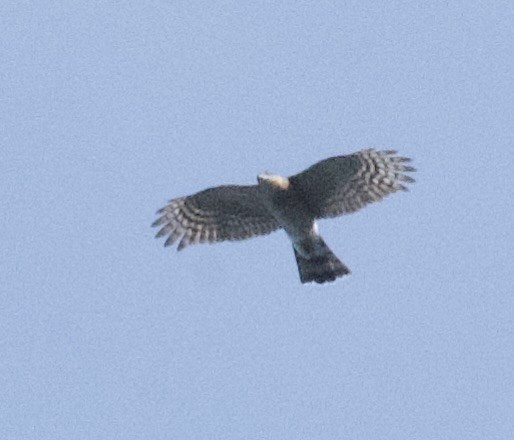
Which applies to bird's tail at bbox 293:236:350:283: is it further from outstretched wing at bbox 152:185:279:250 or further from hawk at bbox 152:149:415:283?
outstretched wing at bbox 152:185:279:250

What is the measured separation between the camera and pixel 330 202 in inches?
968

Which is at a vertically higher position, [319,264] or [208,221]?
[208,221]

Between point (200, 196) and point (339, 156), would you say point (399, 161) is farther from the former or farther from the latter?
point (200, 196)

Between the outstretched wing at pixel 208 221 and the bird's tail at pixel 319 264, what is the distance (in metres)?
0.67

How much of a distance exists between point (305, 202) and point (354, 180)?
0.71 metres

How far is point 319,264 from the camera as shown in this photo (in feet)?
81.1

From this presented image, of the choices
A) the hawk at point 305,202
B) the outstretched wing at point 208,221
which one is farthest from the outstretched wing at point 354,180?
the outstretched wing at point 208,221

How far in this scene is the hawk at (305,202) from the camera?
24297 mm

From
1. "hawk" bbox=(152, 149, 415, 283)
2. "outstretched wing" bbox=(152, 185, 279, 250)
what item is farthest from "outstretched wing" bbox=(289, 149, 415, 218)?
"outstretched wing" bbox=(152, 185, 279, 250)

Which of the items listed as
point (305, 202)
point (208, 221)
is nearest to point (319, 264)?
point (305, 202)

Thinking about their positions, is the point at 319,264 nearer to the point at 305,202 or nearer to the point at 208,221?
the point at 305,202

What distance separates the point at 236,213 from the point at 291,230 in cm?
97

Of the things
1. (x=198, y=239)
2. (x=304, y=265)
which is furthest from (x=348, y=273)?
(x=198, y=239)

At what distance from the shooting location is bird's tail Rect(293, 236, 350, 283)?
24672 millimetres
